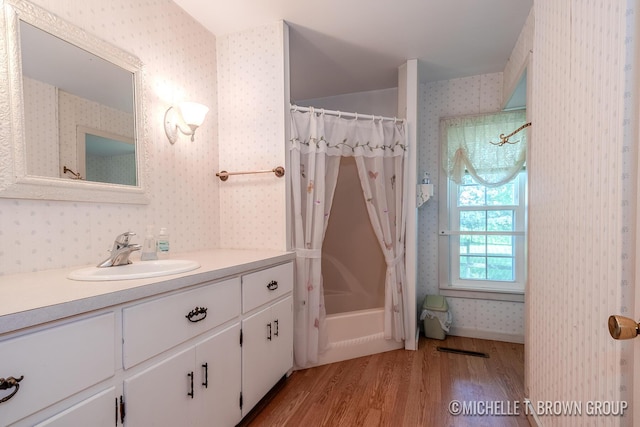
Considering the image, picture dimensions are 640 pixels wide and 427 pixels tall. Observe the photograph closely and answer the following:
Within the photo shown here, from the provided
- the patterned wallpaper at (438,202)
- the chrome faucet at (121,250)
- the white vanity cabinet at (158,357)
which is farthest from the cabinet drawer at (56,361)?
the patterned wallpaper at (438,202)

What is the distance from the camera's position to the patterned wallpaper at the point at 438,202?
2711 mm

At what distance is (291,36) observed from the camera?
221cm

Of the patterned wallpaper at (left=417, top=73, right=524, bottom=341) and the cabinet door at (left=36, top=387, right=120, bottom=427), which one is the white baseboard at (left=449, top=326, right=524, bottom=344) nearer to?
the patterned wallpaper at (left=417, top=73, right=524, bottom=341)

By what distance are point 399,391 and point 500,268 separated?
1694mm

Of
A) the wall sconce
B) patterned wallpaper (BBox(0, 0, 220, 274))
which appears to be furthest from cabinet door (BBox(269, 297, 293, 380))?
the wall sconce

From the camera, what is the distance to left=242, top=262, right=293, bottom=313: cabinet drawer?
1.50 metres

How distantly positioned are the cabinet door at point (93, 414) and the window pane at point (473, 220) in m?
2.96

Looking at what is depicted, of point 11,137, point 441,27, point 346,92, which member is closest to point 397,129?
point 441,27

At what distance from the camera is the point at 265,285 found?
1.65 m

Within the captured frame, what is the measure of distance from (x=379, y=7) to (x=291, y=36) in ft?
2.31

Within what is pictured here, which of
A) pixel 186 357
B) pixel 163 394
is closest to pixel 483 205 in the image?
pixel 186 357

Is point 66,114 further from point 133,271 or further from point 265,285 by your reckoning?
point 265,285

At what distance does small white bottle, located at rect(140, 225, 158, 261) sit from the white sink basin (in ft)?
0.18

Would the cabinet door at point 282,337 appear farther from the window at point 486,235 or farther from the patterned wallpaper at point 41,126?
the window at point 486,235
